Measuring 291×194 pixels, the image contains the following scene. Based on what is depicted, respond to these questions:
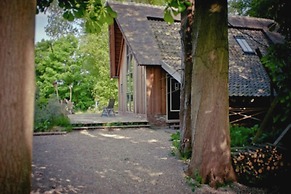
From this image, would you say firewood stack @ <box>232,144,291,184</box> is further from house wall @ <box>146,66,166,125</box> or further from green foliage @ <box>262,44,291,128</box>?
house wall @ <box>146,66,166,125</box>

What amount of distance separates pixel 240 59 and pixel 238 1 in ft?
39.4

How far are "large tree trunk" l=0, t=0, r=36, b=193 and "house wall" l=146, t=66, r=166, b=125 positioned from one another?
11769mm

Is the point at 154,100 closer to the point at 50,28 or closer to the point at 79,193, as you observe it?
the point at 79,193

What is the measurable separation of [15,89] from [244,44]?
15.7 m

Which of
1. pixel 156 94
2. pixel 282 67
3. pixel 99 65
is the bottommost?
pixel 156 94

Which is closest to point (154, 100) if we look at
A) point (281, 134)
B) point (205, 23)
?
point (281, 134)

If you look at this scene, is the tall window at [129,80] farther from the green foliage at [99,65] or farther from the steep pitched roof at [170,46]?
the green foliage at [99,65]

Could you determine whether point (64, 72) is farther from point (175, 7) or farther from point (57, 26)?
point (175, 7)

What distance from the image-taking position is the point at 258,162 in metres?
5.52

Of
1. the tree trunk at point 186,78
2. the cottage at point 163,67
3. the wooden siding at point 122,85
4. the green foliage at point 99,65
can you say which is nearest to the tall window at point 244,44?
the cottage at point 163,67

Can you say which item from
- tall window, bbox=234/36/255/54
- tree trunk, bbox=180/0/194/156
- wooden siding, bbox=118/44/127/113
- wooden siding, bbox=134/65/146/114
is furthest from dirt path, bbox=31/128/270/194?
wooden siding, bbox=118/44/127/113

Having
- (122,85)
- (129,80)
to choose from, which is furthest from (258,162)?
(122,85)

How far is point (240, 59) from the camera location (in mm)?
14555

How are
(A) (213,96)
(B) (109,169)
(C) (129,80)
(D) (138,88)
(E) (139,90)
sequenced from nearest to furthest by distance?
(A) (213,96)
(B) (109,169)
(E) (139,90)
(D) (138,88)
(C) (129,80)
